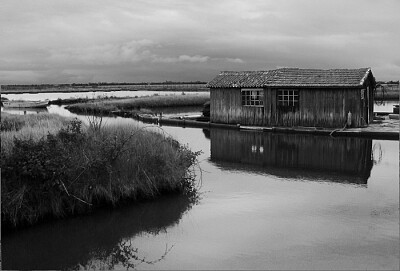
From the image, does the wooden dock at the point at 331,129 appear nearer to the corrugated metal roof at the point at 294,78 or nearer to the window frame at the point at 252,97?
the window frame at the point at 252,97

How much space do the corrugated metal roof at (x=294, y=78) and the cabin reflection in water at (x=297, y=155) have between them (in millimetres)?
3404

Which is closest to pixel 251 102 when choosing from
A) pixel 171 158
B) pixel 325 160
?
pixel 325 160

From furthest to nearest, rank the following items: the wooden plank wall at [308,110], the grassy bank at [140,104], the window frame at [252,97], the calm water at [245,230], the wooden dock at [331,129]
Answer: the grassy bank at [140,104], the window frame at [252,97], the wooden plank wall at [308,110], the wooden dock at [331,129], the calm water at [245,230]

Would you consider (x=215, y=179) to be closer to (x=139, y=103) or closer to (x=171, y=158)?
(x=171, y=158)

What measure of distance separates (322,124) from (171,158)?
49.8ft

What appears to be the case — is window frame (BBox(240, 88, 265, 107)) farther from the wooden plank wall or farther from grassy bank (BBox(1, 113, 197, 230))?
grassy bank (BBox(1, 113, 197, 230))

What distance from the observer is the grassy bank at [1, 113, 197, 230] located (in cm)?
1033

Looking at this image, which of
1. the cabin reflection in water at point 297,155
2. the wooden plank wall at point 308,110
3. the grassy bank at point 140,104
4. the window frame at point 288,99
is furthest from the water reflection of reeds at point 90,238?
the grassy bank at point 140,104

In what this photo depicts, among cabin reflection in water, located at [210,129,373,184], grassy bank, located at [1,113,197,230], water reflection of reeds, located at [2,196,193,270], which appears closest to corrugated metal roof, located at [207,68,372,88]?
cabin reflection in water, located at [210,129,373,184]

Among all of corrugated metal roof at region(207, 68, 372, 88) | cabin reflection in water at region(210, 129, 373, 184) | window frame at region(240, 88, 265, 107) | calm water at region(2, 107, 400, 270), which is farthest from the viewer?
window frame at region(240, 88, 265, 107)

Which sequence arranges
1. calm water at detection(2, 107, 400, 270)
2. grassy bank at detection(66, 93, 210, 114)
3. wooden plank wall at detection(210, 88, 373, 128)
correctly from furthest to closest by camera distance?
grassy bank at detection(66, 93, 210, 114) < wooden plank wall at detection(210, 88, 373, 128) < calm water at detection(2, 107, 400, 270)

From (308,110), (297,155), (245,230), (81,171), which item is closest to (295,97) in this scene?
(308,110)

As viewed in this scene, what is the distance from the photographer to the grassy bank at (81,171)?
33.9 ft

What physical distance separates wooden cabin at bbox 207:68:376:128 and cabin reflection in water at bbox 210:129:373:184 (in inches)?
90.6
